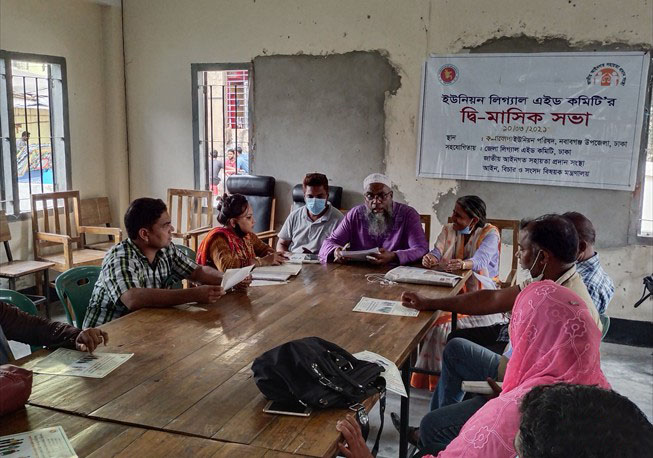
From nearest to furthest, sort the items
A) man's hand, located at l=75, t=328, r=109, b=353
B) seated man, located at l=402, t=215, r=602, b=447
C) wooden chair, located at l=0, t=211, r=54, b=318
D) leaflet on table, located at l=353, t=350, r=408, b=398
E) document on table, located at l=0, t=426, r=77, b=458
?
document on table, located at l=0, t=426, r=77, b=458, leaflet on table, located at l=353, t=350, r=408, b=398, man's hand, located at l=75, t=328, r=109, b=353, seated man, located at l=402, t=215, r=602, b=447, wooden chair, located at l=0, t=211, r=54, b=318

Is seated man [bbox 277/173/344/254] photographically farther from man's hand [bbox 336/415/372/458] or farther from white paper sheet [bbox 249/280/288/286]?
man's hand [bbox 336/415/372/458]

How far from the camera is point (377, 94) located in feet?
17.3

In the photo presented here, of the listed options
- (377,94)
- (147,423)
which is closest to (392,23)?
(377,94)

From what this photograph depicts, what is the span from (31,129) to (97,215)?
3.34 feet

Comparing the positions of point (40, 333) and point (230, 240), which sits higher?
point (230, 240)

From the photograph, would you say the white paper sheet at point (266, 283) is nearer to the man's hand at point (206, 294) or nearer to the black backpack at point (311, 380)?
the man's hand at point (206, 294)

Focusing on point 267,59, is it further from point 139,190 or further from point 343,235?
point 343,235

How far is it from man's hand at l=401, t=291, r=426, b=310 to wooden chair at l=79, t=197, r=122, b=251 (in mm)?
3775

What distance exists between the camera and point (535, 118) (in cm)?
482

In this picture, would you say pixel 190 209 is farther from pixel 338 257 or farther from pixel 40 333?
pixel 40 333

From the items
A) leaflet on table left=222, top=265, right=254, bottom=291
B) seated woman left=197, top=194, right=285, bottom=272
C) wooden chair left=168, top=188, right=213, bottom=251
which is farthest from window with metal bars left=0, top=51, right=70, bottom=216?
leaflet on table left=222, top=265, right=254, bottom=291

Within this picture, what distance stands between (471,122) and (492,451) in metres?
3.93

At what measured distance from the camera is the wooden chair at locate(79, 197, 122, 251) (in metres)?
5.82

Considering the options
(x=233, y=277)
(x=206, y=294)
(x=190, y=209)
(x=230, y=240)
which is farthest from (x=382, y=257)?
(x=190, y=209)
